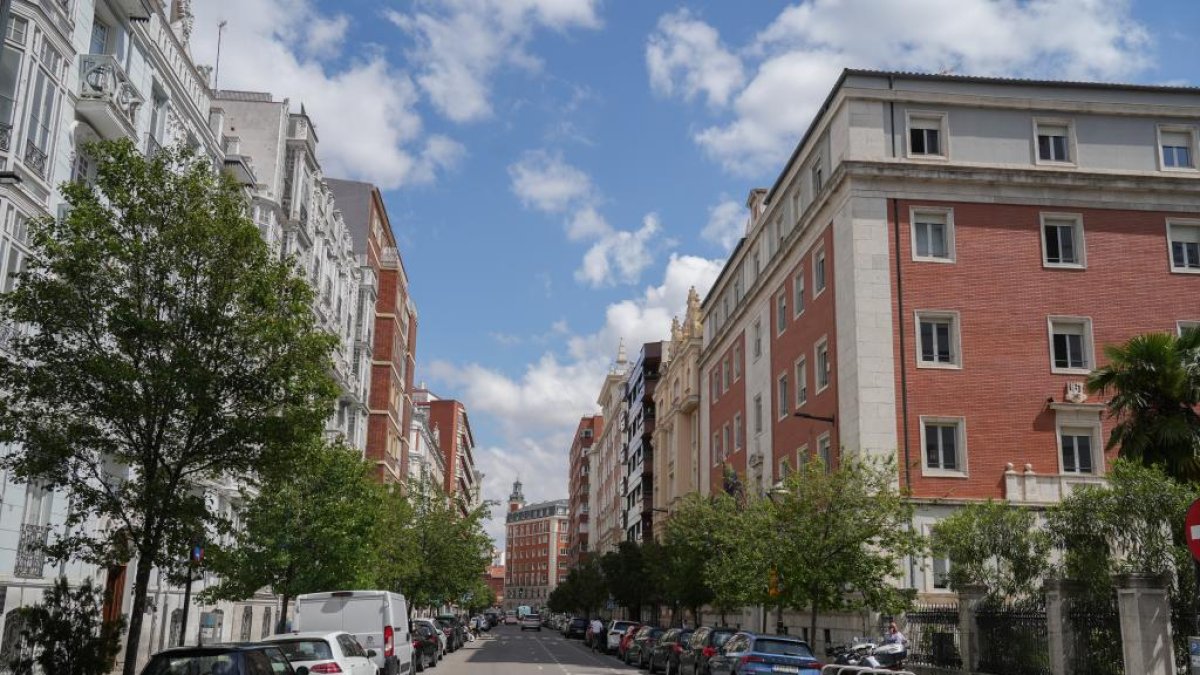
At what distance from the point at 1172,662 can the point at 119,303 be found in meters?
17.5

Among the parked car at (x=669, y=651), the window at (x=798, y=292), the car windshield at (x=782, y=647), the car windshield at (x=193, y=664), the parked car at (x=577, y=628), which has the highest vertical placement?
the window at (x=798, y=292)

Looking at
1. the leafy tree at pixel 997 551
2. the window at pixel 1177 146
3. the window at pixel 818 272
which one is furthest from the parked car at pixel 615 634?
the window at pixel 1177 146

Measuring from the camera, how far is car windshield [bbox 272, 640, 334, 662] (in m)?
17.2

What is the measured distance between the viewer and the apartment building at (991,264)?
105 ft

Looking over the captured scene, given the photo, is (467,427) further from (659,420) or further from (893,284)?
(893,284)

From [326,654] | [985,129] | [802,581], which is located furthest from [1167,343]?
[326,654]

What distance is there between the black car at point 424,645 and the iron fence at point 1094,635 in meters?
20.7

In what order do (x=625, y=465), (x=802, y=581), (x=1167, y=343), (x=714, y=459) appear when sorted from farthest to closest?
(x=625, y=465) → (x=714, y=459) → (x=802, y=581) → (x=1167, y=343)

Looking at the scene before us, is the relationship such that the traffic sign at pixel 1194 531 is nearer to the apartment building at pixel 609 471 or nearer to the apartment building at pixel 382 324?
the apartment building at pixel 382 324

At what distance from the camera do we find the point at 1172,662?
17.6 metres

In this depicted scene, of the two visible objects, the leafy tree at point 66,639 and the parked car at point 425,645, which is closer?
the leafy tree at point 66,639

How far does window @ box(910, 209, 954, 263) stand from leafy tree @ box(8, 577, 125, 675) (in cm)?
2601

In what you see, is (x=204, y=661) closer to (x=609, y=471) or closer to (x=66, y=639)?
(x=66, y=639)

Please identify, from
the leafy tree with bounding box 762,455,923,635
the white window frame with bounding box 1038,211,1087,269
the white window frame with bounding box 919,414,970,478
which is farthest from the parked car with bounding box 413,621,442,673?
the white window frame with bounding box 1038,211,1087,269
